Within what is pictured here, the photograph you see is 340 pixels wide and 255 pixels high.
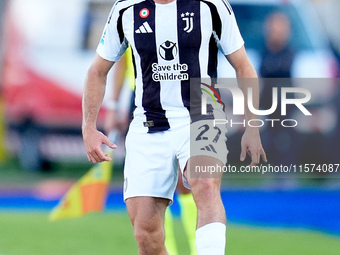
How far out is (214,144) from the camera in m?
5.77

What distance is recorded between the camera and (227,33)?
5762mm

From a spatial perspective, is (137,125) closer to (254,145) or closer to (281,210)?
(254,145)

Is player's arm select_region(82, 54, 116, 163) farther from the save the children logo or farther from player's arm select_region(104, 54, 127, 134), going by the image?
player's arm select_region(104, 54, 127, 134)

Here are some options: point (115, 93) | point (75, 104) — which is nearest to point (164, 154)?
point (115, 93)

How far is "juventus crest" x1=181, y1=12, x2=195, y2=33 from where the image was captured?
226 inches

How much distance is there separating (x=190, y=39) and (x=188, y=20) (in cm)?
12

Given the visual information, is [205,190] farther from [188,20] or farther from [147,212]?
[188,20]

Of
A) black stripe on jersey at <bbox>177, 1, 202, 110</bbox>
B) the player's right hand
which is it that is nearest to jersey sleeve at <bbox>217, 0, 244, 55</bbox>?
black stripe on jersey at <bbox>177, 1, 202, 110</bbox>

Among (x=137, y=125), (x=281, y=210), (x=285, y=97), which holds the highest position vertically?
(x=137, y=125)

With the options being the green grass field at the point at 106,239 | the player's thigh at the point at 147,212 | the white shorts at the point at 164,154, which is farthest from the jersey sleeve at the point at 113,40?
the green grass field at the point at 106,239

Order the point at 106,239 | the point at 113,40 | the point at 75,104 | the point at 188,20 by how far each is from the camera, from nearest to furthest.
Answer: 1. the point at 188,20
2. the point at 113,40
3. the point at 106,239
4. the point at 75,104

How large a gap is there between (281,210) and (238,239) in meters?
2.41

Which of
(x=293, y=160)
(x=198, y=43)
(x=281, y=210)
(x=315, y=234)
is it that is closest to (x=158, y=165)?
(x=198, y=43)

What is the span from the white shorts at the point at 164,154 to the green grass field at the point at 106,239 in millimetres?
2643
